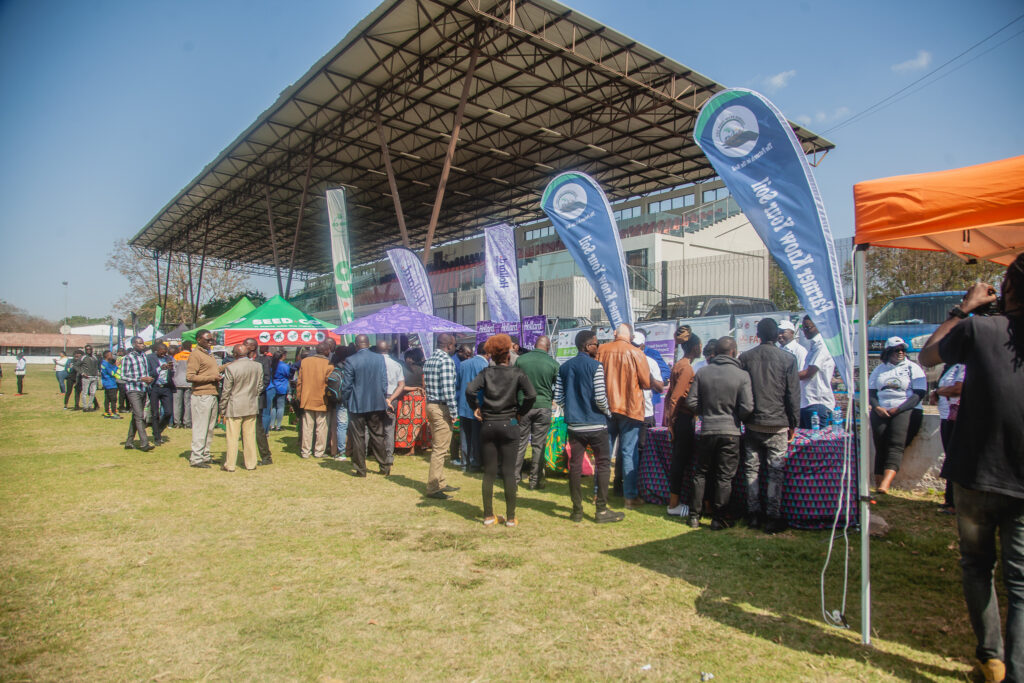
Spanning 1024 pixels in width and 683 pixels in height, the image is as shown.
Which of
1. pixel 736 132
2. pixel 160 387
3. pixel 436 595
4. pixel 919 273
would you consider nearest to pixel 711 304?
pixel 736 132

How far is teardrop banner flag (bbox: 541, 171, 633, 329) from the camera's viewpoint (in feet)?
23.2

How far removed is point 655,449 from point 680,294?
831 centimetres

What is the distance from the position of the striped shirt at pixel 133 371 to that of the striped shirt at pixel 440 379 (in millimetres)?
5353

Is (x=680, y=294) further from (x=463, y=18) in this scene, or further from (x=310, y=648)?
(x=310, y=648)

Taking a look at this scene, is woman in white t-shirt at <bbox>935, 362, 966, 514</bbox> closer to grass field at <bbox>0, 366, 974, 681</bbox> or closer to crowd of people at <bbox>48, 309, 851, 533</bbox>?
grass field at <bbox>0, 366, 974, 681</bbox>

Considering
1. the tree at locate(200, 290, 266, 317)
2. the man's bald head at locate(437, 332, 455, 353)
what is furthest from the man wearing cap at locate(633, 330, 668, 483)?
the tree at locate(200, 290, 266, 317)

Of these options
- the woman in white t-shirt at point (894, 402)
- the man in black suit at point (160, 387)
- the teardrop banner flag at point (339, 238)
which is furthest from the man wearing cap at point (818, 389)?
the teardrop banner flag at point (339, 238)

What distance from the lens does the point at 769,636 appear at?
3271 mm

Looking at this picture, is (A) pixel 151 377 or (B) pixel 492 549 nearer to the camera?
(B) pixel 492 549

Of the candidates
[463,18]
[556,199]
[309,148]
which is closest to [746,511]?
[556,199]

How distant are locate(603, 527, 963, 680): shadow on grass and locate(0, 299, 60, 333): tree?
101173 mm

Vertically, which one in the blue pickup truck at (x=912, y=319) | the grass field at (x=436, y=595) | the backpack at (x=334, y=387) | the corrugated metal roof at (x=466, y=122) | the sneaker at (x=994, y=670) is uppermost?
the corrugated metal roof at (x=466, y=122)

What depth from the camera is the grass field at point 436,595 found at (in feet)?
9.80

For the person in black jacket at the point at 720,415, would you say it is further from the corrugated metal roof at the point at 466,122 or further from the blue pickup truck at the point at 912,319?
the corrugated metal roof at the point at 466,122
